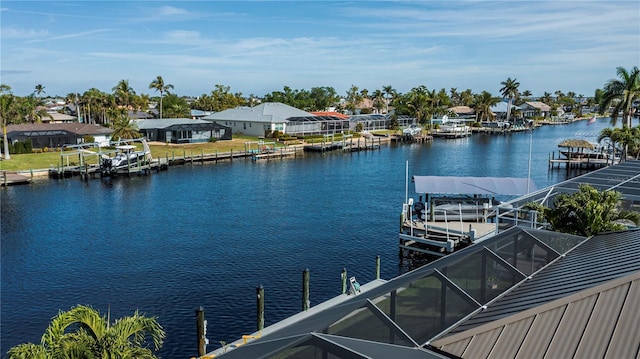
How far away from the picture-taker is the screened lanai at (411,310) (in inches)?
359

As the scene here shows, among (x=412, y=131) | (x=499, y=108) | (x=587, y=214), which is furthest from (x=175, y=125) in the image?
(x=499, y=108)

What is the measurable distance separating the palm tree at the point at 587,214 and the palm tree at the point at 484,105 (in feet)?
434

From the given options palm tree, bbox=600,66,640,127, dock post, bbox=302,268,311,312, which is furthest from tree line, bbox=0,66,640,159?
dock post, bbox=302,268,311,312

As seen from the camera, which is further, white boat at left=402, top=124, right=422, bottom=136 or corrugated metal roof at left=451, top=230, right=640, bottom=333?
white boat at left=402, top=124, right=422, bottom=136

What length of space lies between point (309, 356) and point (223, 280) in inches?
811

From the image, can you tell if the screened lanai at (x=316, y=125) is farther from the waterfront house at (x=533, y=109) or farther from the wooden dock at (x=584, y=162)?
the waterfront house at (x=533, y=109)

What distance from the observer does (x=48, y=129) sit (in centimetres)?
7856

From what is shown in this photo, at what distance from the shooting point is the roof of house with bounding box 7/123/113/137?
251ft

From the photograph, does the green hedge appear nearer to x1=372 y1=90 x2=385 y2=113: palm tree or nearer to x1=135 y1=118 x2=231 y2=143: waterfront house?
x1=135 y1=118 x2=231 y2=143: waterfront house

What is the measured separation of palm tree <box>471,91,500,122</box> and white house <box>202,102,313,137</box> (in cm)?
6506

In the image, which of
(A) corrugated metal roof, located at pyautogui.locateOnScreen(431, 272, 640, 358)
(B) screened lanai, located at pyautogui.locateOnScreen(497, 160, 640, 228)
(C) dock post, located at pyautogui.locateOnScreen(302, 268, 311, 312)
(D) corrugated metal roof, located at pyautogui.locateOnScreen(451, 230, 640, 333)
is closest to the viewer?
(A) corrugated metal roof, located at pyautogui.locateOnScreen(431, 272, 640, 358)

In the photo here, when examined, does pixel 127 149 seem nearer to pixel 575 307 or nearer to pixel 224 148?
pixel 224 148

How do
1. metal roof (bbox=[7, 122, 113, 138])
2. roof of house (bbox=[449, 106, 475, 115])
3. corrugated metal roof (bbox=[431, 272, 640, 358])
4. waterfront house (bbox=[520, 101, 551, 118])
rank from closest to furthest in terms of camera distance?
corrugated metal roof (bbox=[431, 272, 640, 358])
metal roof (bbox=[7, 122, 113, 138])
roof of house (bbox=[449, 106, 475, 115])
waterfront house (bbox=[520, 101, 551, 118])

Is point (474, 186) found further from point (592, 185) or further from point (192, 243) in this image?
point (192, 243)
